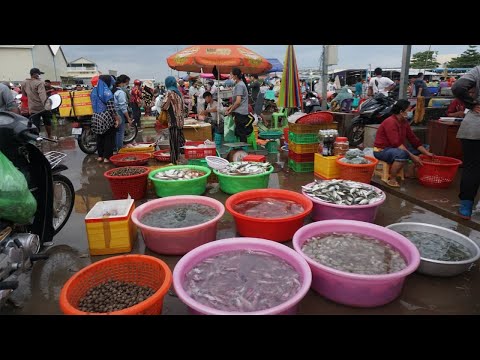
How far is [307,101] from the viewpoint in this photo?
37.8 ft

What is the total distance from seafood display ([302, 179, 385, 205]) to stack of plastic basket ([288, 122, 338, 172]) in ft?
6.71

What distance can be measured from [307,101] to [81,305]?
10.6m

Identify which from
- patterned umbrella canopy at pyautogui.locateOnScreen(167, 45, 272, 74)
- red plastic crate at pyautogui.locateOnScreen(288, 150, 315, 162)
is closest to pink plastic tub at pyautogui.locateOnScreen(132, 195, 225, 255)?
red plastic crate at pyautogui.locateOnScreen(288, 150, 315, 162)

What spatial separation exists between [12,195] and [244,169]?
3460 mm

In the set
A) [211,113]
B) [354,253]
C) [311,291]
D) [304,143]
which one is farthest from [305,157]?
[211,113]

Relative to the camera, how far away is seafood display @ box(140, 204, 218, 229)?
3.69m

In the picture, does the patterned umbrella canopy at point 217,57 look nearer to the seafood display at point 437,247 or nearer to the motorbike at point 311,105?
the motorbike at point 311,105

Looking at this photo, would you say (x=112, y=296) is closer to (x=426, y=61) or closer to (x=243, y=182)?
(x=243, y=182)

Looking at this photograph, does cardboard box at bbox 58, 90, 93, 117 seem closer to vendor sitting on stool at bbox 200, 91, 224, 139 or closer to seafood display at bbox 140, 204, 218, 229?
vendor sitting on stool at bbox 200, 91, 224, 139

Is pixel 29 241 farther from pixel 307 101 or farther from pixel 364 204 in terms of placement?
pixel 307 101

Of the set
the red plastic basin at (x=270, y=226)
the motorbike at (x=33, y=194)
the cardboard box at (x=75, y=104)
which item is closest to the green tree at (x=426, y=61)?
the cardboard box at (x=75, y=104)

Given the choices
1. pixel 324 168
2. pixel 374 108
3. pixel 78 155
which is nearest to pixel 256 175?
pixel 324 168

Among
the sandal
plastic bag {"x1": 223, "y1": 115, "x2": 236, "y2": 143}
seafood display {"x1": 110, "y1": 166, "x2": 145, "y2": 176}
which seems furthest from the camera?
plastic bag {"x1": 223, "y1": 115, "x2": 236, "y2": 143}

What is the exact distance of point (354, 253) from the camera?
305 cm
